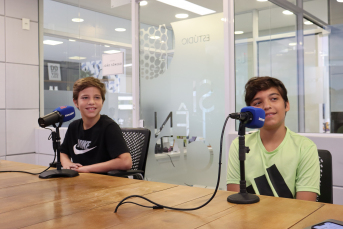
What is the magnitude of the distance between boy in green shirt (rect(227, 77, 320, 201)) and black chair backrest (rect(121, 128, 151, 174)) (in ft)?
2.63

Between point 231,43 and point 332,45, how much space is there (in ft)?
3.08

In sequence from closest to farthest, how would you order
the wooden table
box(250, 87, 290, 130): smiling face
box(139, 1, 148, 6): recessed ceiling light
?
the wooden table, box(250, 87, 290, 130): smiling face, box(139, 1, 148, 6): recessed ceiling light

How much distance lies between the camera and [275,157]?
5.05ft

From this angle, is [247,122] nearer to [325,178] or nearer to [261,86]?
[261,86]

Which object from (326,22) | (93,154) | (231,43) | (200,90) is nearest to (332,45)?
(326,22)

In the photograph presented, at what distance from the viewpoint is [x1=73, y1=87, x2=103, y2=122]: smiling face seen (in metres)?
2.29

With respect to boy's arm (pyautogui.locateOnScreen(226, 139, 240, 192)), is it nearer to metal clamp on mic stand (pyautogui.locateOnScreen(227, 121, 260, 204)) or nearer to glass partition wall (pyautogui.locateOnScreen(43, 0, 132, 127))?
metal clamp on mic stand (pyautogui.locateOnScreen(227, 121, 260, 204))

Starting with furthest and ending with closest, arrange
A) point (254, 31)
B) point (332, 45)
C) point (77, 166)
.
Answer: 1. point (254, 31)
2. point (332, 45)
3. point (77, 166)

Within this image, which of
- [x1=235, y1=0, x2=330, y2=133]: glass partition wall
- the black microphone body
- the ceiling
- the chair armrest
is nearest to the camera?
the black microphone body

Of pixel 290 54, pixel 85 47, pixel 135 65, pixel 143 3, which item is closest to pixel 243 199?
pixel 290 54

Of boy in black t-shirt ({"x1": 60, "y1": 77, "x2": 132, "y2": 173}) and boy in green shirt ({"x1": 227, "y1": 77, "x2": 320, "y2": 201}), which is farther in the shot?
boy in black t-shirt ({"x1": 60, "y1": 77, "x2": 132, "y2": 173})

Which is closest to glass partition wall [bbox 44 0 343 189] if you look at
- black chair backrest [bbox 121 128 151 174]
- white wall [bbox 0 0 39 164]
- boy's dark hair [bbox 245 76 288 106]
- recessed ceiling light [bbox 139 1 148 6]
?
recessed ceiling light [bbox 139 1 148 6]

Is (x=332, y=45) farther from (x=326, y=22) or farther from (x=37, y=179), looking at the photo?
(x=37, y=179)

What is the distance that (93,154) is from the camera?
228 cm
